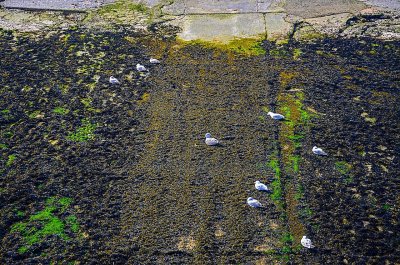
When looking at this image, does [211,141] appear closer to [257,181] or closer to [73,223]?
[257,181]

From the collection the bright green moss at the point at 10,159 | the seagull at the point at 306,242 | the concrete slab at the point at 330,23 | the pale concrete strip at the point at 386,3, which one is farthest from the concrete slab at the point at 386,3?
the bright green moss at the point at 10,159

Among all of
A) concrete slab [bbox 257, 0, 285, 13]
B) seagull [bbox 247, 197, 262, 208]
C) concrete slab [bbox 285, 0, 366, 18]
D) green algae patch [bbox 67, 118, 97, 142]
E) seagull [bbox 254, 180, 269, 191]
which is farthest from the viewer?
concrete slab [bbox 257, 0, 285, 13]

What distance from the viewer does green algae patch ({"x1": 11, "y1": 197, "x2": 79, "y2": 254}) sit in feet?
13.3

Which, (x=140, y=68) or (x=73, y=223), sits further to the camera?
(x=140, y=68)

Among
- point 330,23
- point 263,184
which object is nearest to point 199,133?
point 263,184

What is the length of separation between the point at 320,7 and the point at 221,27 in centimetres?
139

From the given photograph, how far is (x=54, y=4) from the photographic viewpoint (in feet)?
26.1

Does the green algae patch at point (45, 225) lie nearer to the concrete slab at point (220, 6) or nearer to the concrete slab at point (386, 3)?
the concrete slab at point (220, 6)

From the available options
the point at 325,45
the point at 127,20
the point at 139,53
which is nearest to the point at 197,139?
the point at 139,53

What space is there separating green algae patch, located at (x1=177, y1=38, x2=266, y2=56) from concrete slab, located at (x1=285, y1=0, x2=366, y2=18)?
3.14 ft

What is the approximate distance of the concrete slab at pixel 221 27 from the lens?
7.03 metres

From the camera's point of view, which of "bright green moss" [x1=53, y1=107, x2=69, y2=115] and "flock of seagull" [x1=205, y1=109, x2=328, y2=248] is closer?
"flock of seagull" [x1=205, y1=109, x2=328, y2=248]

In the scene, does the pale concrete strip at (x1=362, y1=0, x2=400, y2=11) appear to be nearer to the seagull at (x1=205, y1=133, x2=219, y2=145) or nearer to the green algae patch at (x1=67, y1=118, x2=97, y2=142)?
the seagull at (x1=205, y1=133, x2=219, y2=145)

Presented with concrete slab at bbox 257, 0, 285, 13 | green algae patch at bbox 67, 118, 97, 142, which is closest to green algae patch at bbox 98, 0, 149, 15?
concrete slab at bbox 257, 0, 285, 13
